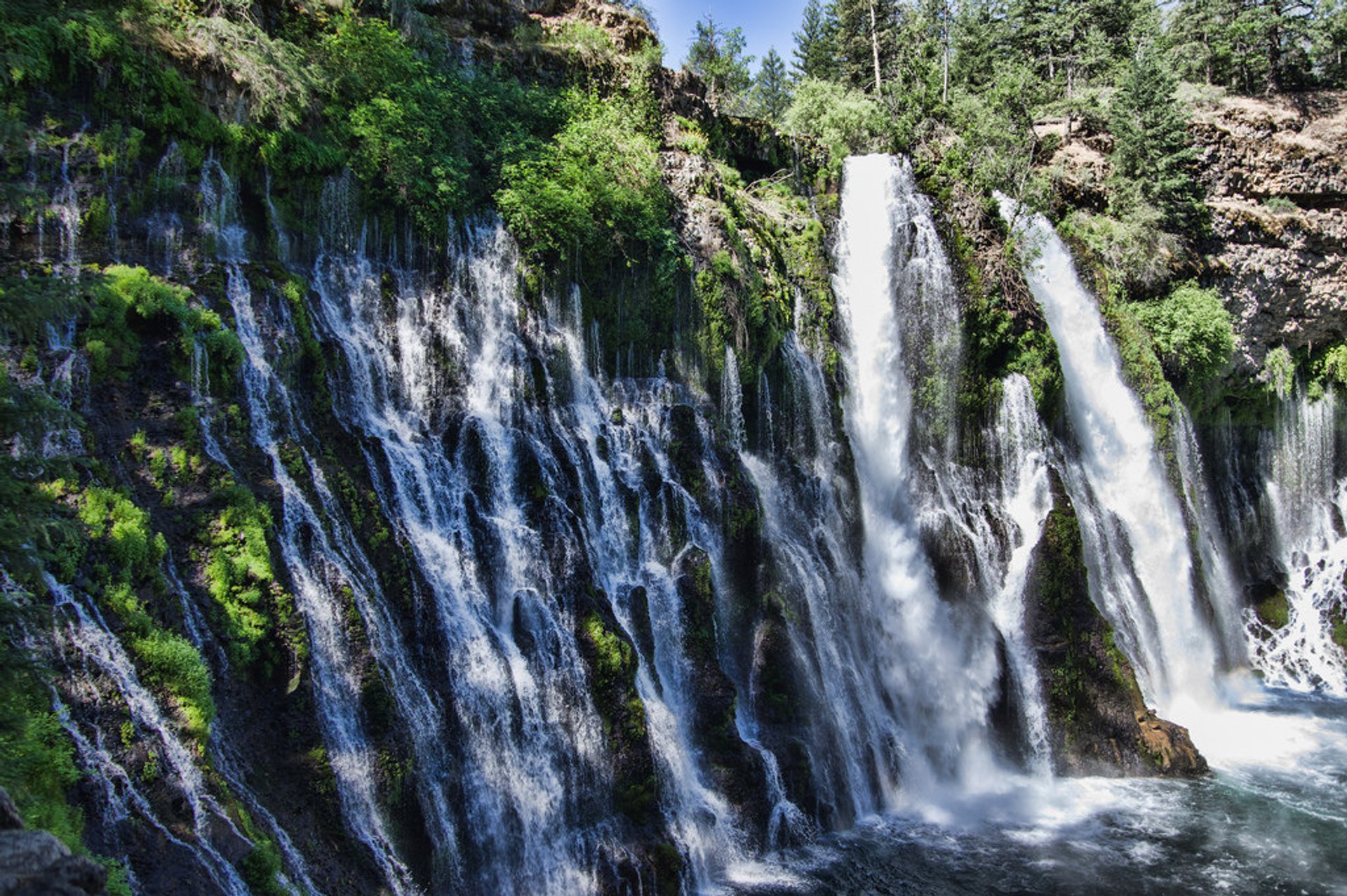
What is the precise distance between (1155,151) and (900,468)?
14746mm

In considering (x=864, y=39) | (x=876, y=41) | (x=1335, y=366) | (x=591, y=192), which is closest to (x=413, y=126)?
(x=591, y=192)

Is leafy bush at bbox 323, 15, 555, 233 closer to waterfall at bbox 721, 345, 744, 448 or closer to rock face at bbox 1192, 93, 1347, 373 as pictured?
waterfall at bbox 721, 345, 744, 448

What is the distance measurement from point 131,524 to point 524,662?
5440mm

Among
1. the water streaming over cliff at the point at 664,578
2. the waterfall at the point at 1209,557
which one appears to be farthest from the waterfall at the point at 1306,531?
the water streaming over cliff at the point at 664,578

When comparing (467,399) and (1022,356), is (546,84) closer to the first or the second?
(467,399)

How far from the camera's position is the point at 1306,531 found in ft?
85.2

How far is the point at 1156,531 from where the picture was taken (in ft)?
70.7

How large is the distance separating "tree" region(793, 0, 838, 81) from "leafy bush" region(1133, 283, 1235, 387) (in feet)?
74.9

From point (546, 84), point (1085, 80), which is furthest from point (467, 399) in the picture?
point (1085, 80)

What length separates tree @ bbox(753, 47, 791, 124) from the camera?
44.7m

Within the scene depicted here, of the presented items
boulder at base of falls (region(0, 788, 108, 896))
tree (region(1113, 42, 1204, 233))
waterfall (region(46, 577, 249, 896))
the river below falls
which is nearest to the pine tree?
tree (region(1113, 42, 1204, 233))

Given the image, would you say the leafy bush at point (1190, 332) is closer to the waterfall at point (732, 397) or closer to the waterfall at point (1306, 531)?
the waterfall at point (1306, 531)

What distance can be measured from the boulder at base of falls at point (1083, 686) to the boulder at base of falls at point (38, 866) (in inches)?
651

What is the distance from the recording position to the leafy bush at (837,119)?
25.1 meters
